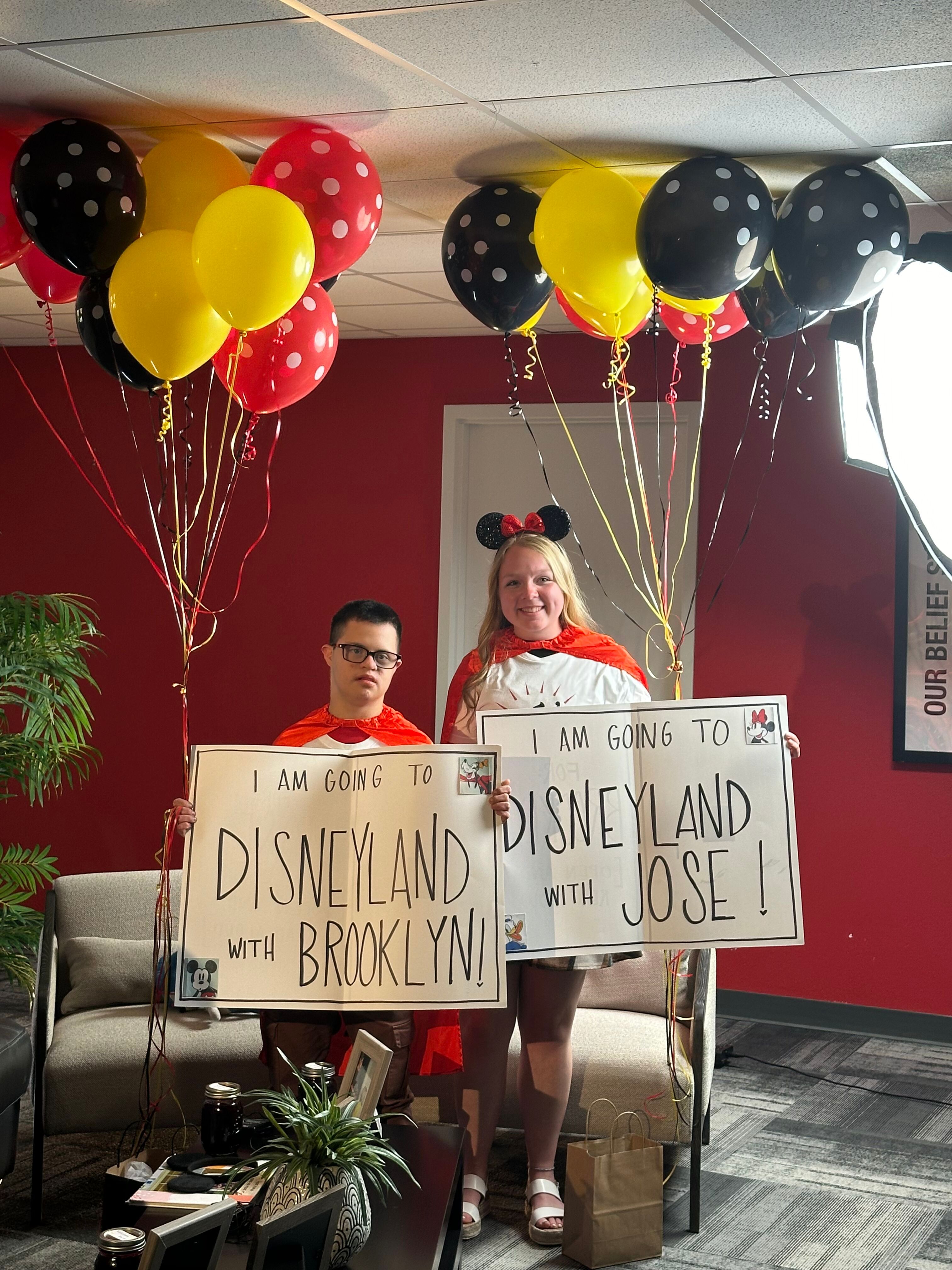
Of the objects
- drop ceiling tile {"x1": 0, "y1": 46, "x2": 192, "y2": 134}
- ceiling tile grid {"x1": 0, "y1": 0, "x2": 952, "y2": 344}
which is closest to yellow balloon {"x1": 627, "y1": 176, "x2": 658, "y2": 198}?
ceiling tile grid {"x1": 0, "y1": 0, "x2": 952, "y2": 344}

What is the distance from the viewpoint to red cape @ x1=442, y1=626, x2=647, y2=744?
9.59ft

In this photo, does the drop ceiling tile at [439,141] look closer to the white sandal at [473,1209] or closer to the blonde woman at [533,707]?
the blonde woman at [533,707]

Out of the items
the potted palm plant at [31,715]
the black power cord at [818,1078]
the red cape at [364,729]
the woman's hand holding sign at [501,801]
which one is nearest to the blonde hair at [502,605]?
the red cape at [364,729]

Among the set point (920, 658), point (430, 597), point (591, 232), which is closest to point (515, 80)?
point (591, 232)

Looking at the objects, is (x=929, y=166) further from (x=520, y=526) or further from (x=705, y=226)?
(x=520, y=526)

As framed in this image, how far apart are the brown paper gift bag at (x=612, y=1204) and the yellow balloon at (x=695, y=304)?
1842mm

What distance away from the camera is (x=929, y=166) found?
2.98 metres

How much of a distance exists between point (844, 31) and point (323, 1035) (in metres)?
2.17

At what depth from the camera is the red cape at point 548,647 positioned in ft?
9.59

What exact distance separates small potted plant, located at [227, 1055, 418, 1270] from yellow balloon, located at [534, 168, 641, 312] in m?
1.67

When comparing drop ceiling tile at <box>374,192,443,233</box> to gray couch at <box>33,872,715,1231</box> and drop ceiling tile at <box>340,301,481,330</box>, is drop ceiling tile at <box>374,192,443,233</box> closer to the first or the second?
drop ceiling tile at <box>340,301,481,330</box>

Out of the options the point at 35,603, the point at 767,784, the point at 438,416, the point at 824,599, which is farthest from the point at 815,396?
the point at 35,603

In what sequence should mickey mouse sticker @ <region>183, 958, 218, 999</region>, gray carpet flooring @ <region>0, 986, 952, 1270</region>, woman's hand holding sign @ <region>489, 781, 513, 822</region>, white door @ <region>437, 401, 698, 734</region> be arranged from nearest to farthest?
mickey mouse sticker @ <region>183, 958, 218, 999</region>, woman's hand holding sign @ <region>489, 781, 513, 822</region>, gray carpet flooring @ <region>0, 986, 952, 1270</region>, white door @ <region>437, 401, 698, 734</region>

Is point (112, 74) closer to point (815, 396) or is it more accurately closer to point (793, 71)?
point (793, 71)
